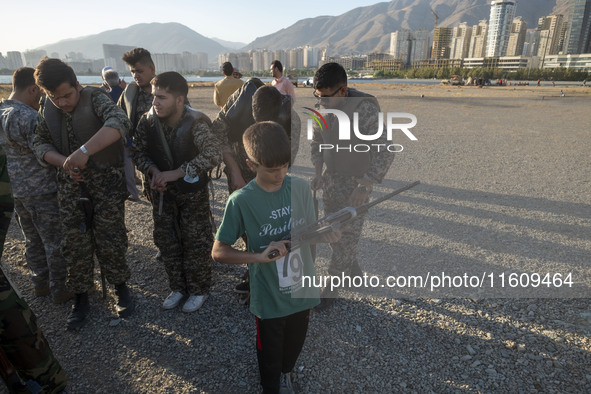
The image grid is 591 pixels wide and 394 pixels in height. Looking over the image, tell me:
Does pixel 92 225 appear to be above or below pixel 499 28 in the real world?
below

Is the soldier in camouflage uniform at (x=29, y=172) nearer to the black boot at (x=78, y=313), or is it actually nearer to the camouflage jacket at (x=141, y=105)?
the black boot at (x=78, y=313)

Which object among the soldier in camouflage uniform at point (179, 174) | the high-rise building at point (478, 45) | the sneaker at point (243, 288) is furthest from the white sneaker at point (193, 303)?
the high-rise building at point (478, 45)

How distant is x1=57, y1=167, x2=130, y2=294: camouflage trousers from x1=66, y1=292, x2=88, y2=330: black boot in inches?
3.9

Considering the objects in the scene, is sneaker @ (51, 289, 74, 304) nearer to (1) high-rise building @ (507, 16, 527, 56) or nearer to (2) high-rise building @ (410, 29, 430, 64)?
(1) high-rise building @ (507, 16, 527, 56)

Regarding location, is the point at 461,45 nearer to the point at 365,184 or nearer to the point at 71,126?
the point at 365,184

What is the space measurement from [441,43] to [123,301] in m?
164

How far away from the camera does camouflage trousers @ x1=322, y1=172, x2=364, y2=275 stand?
309cm

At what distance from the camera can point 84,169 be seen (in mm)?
2756

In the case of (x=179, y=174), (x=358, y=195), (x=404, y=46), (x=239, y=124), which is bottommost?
(x=358, y=195)

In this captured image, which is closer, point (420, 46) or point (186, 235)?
point (186, 235)

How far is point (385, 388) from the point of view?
2326mm

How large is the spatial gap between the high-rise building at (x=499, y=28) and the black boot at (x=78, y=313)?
540 feet

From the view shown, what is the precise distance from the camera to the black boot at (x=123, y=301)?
3.06m

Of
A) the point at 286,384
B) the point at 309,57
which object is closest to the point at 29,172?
the point at 286,384
